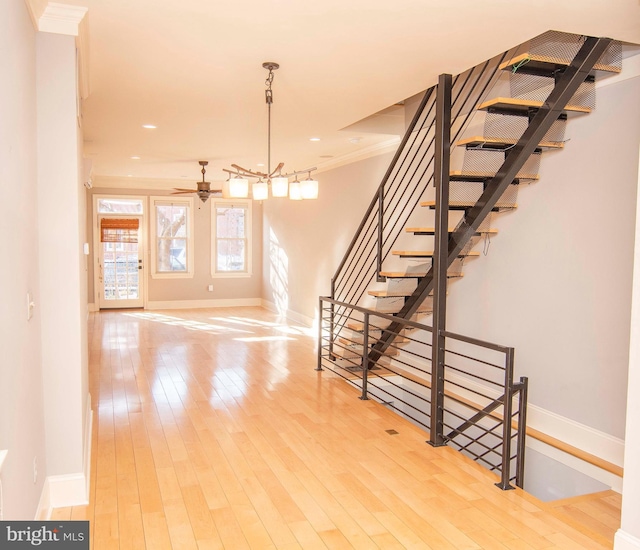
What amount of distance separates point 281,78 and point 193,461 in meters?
2.84

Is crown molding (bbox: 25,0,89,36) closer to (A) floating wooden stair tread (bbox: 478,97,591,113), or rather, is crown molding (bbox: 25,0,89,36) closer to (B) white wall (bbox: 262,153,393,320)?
(A) floating wooden stair tread (bbox: 478,97,591,113)

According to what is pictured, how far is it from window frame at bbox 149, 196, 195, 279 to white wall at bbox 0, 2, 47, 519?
8611mm

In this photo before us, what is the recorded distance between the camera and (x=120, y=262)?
36.3ft

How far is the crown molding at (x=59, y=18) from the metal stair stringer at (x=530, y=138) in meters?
2.54

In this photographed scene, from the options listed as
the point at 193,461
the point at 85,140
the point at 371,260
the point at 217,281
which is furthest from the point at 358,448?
the point at 217,281

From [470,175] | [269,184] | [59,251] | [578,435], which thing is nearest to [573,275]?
[470,175]

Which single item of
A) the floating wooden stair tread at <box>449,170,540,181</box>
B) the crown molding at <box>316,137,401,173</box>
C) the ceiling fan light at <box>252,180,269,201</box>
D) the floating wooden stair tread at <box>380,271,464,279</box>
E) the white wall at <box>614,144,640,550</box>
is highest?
the crown molding at <box>316,137,401,173</box>

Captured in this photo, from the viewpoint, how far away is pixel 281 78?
13.2 ft

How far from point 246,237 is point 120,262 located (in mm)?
2696

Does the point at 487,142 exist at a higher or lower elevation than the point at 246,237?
higher

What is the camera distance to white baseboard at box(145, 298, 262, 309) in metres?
11.4

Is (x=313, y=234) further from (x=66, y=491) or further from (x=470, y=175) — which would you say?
(x=66, y=491)

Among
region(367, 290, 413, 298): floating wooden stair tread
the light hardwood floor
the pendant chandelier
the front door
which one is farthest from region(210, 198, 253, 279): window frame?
region(367, 290, 413, 298): floating wooden stair tread

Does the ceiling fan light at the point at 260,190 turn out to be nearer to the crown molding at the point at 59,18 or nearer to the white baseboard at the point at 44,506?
the crown molding at the point at 59,18
